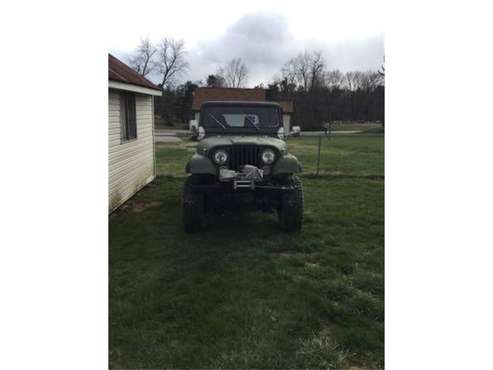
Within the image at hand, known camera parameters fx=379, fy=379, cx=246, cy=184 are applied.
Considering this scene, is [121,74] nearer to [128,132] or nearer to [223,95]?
[128,132]

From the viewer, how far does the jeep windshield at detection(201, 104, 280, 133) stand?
547 cm

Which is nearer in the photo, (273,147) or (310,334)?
(310,334)

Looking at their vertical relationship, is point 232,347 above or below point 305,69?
below

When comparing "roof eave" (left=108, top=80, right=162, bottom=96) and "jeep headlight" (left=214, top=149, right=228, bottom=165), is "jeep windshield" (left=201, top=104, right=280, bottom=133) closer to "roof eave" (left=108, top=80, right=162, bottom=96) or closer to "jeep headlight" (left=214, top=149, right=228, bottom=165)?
"jeep headlight" (left=214, top=149, right=228, bottom=165)

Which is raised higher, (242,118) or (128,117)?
(128,117)

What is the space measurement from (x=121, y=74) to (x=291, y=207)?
3.72 meters

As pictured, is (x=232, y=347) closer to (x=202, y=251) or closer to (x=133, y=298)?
A: (x=133, y=298)

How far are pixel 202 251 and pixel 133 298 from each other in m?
1.18

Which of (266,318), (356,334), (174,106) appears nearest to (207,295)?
(266,318)

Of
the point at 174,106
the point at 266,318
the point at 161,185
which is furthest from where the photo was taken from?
the point at 174,106

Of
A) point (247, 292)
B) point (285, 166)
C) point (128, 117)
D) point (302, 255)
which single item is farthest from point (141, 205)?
point (247, 292)

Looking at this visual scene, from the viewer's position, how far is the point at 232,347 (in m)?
2.54

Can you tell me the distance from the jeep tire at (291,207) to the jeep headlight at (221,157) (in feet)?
2.68

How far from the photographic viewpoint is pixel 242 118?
5.50 meters
